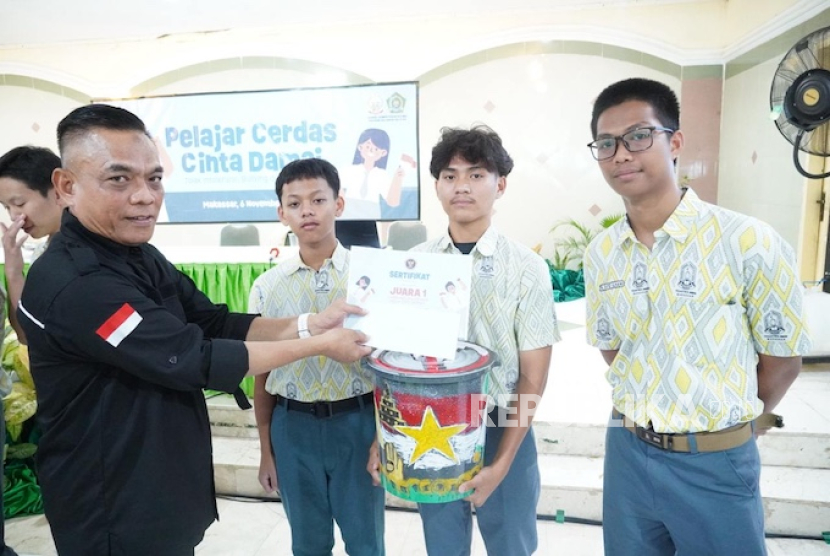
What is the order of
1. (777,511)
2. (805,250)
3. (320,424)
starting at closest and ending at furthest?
(320,424) → (777,511) → (805,250)

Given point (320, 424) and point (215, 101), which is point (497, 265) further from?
point (215, 101)

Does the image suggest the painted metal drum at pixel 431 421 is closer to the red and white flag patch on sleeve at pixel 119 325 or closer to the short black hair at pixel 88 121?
the red and white flag patch on sleeve at pixel 119 325

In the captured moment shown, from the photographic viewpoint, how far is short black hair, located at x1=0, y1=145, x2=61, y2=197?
219cm

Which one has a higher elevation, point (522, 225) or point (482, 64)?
point (482, 64)

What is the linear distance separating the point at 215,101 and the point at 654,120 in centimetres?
663

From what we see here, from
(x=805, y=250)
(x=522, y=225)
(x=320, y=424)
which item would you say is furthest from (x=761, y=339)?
(x=522, y=225)

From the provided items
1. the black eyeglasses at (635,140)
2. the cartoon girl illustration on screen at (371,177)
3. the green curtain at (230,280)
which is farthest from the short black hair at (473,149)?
the cartoon girl illustration on screen at (371,177)

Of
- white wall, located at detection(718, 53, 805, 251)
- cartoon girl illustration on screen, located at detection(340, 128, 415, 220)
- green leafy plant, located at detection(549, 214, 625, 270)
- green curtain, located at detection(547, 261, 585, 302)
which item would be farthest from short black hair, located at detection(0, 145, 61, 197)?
green leafy plant, located at detection(549, 214, 625, 270)

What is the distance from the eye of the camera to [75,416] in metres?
1.20

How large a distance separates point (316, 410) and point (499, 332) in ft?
2.09

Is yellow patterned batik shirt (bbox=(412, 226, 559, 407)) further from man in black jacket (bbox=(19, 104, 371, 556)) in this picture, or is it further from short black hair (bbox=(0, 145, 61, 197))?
short black hair (bbox=(0, 145, 61, 197))

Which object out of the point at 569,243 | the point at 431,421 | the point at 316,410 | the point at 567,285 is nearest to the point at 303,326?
the point at 316,410

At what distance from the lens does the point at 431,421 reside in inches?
47.0

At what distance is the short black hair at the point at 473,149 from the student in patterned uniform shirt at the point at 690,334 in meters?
0.30
